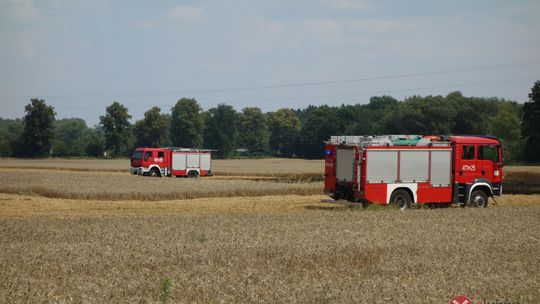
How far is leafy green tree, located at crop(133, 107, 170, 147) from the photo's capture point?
5640 inches

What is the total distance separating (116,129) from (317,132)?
41.0 meters

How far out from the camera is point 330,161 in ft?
109

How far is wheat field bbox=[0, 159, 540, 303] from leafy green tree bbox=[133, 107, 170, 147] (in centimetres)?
11262

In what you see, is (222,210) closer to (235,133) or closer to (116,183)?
(116,183)

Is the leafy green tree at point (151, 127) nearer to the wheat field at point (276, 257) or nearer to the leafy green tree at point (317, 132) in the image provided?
the leafy green tree at point (317, 132)

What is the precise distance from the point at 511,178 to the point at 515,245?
46.8 metres

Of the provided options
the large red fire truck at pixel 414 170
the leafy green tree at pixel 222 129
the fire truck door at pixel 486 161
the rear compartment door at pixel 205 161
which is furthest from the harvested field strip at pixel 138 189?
the leafy green tree at pixel 222 129

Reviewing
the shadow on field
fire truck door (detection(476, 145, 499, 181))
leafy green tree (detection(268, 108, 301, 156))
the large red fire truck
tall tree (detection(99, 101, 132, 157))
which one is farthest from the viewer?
leafy green tree (detection(268, 108, 301, 156))

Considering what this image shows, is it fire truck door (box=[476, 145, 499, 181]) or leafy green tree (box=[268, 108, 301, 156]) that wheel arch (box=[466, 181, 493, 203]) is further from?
leafy green tree (box=[268, 108, 301, 156])

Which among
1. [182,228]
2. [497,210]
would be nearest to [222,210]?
[182,228]

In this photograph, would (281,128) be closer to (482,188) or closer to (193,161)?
(193,161)

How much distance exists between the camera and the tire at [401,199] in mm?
31344

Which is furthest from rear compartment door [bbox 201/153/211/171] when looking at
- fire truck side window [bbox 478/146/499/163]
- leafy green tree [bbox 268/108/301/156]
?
leafy green tree [bbox 268/108/301/156]

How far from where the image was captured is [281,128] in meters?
185
